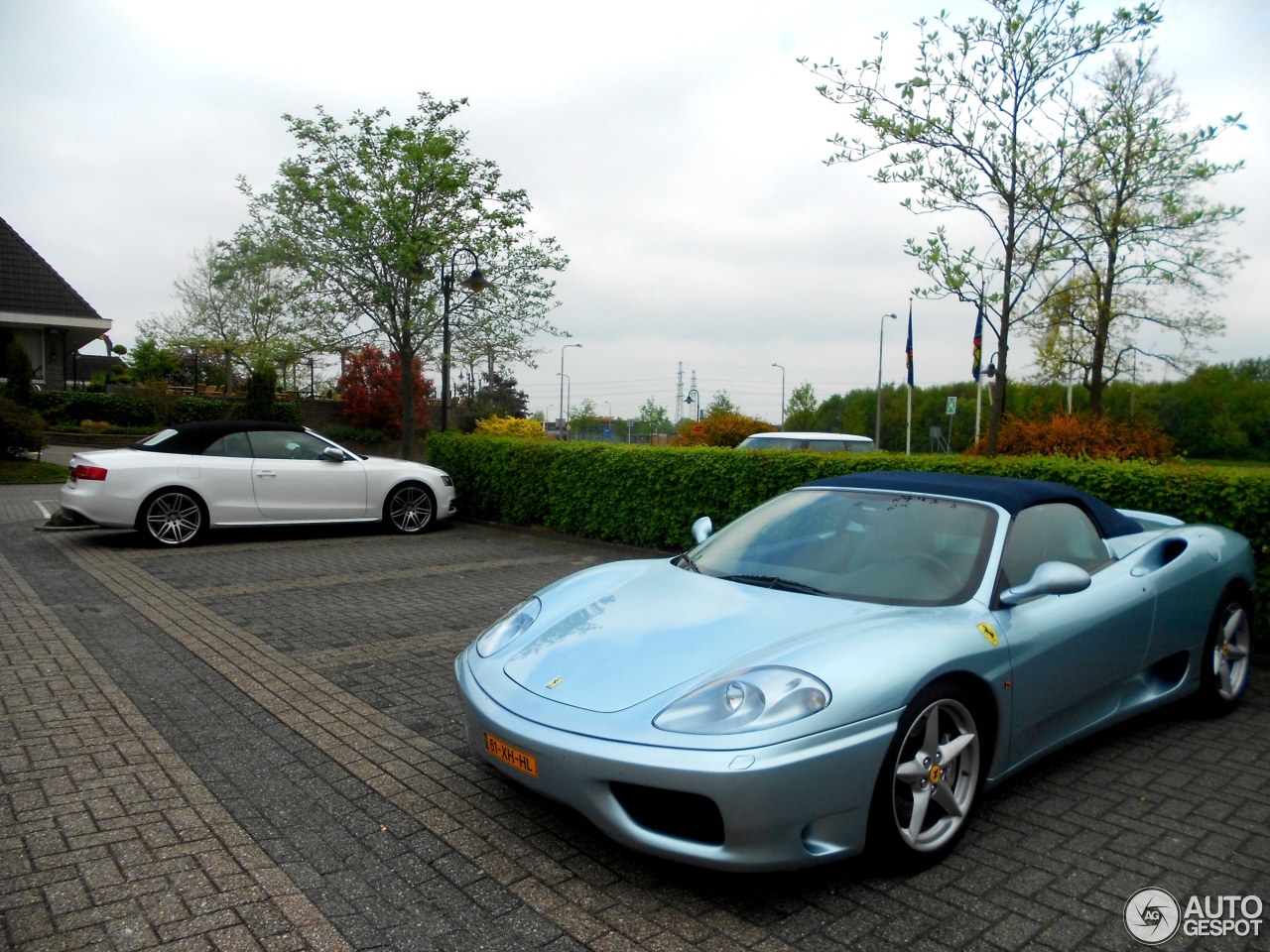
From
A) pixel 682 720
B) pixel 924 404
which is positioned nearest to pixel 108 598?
pixel 682 720

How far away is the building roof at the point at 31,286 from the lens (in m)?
25.8

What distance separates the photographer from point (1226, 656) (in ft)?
15.8

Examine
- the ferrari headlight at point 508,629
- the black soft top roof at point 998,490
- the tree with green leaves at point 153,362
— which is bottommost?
the ferrari headlight at point 508,629

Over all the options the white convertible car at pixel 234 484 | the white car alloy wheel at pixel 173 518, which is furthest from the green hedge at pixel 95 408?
the white car alloy wheel at pixel 173 518

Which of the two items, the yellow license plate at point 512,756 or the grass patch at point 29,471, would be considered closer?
the yellow license plate at point 512,756

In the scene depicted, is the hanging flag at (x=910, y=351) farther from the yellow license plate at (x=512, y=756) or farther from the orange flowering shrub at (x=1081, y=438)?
the yellow license plate at (x=512, y=756)

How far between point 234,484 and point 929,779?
9563mm

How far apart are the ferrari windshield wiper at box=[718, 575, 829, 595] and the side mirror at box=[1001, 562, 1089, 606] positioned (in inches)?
28.4

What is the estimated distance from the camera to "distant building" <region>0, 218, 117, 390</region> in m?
25.7

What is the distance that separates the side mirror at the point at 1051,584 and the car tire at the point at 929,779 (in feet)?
1.63

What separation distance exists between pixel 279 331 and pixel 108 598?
11.1m

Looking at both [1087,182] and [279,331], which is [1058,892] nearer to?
[1087,182]

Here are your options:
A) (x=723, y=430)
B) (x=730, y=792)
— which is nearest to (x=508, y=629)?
(x=730, y=792)

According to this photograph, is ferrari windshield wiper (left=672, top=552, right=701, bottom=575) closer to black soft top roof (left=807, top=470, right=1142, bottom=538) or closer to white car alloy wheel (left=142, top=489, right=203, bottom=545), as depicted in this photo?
black soft top roof (left=807, top=470, right=1142, bottom=538)
